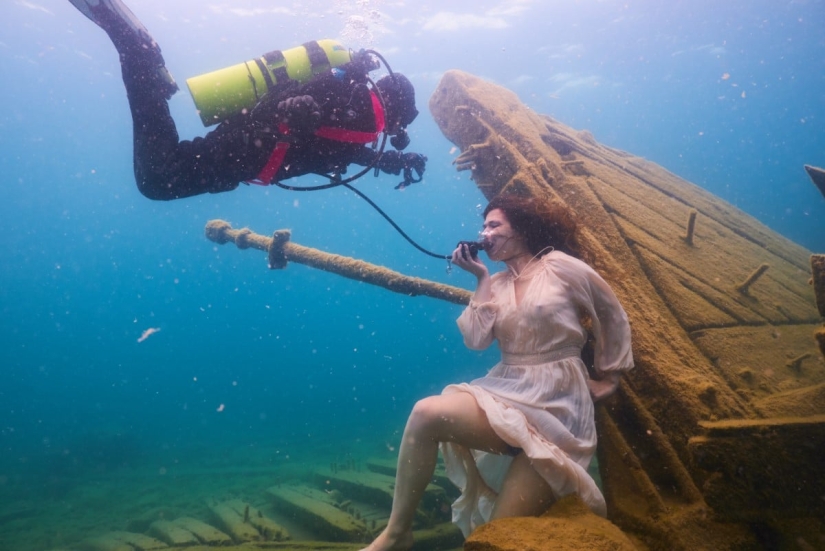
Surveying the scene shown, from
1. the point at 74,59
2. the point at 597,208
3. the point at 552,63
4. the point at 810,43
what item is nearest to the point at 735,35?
the point at 810,43

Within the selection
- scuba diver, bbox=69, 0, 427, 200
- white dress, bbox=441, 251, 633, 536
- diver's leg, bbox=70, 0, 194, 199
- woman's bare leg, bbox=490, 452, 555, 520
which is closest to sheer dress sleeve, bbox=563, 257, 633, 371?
white dress, bbox=441, 251, 633, 536

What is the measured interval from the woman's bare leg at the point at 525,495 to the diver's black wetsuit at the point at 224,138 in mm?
2671

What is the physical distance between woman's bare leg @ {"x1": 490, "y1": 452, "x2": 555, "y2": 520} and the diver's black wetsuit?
2671 millimetres

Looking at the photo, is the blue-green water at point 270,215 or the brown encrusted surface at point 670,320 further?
the blue-green water at point 270,215

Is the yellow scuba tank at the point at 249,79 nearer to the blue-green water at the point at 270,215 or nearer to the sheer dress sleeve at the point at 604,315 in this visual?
the sheer dress sleeve at the point at 604,315

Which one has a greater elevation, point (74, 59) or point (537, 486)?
point (74, 59)

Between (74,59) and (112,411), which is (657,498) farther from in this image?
(112,411)

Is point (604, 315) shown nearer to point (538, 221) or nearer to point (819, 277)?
point (538, 221)

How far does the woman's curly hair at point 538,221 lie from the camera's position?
324cm

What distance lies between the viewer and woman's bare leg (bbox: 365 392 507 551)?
7.77ft

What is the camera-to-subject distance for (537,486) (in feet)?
7.37

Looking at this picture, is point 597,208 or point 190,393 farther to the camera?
point 190,393

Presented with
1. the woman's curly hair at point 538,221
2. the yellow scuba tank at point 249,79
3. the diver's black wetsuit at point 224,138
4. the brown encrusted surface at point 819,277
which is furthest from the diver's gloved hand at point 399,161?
the brown encrusted surface at point 819,277

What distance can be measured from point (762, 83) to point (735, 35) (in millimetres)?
23317
